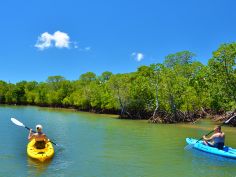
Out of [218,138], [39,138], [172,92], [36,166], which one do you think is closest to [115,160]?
[36,166]

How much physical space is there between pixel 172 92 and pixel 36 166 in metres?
27.2

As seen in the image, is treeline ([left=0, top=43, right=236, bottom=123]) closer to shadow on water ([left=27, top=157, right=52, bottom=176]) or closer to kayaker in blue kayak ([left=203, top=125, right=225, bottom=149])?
kayaker in blue kayak ([left=203, top=125, right=225, bottom=149])

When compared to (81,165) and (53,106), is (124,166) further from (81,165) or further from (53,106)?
(53,106)

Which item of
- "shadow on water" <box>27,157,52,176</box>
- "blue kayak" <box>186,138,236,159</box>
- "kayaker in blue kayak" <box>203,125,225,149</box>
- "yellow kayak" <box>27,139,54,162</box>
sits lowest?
"shadow on water" <box>27,157,52,176</box>

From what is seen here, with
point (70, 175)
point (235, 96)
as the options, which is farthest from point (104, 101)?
point (70, 175)

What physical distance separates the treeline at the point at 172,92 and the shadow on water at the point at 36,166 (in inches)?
939

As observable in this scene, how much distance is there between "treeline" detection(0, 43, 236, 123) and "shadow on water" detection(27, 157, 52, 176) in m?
23.8

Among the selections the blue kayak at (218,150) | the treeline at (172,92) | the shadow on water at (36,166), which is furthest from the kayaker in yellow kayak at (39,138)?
the treeline at (172,92)

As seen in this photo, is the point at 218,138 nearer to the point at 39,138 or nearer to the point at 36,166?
the point at 39,138

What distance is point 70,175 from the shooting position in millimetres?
14680

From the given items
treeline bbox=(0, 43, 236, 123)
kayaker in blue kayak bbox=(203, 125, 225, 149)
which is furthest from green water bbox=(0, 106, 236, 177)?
treeline bbox=(0, 43, 236, 123)

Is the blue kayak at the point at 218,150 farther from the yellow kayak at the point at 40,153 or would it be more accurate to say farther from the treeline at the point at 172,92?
the treeline at the point at 172,92

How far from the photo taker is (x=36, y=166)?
1591cm

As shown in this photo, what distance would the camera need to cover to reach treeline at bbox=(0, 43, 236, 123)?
3762 centimetres
